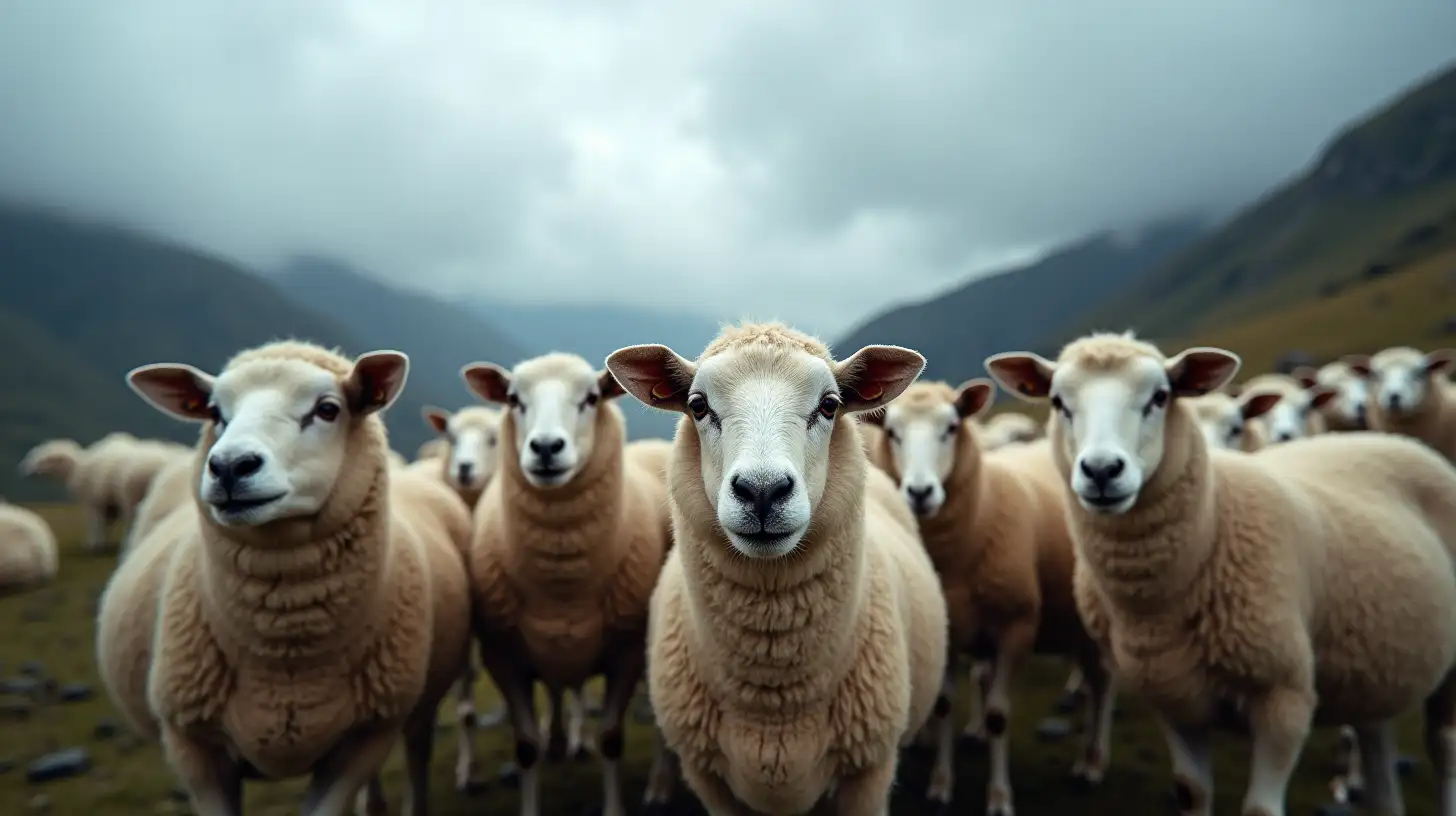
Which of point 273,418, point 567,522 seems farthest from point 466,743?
point 273,418

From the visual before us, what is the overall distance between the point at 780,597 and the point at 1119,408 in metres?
1.96

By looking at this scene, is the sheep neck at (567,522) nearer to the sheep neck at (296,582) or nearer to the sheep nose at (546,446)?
the sheep nose at (546,446)

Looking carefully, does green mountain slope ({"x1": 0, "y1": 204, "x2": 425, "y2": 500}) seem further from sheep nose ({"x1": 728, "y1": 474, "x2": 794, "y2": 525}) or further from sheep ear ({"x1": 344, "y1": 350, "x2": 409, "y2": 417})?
sheep nose ({"x1": 728, "y1": 474, "x2": 794, "y2": 525})

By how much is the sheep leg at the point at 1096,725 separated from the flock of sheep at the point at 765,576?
0.08ft

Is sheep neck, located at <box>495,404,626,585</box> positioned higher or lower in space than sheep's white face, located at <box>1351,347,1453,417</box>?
lower

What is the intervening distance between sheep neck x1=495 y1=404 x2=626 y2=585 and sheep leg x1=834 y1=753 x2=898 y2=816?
6.78 feet

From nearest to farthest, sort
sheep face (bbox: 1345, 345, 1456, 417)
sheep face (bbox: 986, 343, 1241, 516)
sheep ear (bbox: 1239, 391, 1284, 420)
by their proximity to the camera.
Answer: sheep face (bbox: 986, 343, 1241, 516) < sheep ear (bbox: 1239, 391, 1284, 420) < sheep face (bbox: 1345, 345, 1456, 417)

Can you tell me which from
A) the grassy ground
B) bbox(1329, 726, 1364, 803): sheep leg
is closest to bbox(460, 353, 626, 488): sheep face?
the grassy ground

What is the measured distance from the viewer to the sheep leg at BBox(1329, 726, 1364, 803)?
201 inches

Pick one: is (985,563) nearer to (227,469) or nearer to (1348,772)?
(1348,772)

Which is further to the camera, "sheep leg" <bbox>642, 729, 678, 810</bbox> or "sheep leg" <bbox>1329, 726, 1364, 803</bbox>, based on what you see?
"sheep leg" <bbox>642, 729, 678, 810</bbox>

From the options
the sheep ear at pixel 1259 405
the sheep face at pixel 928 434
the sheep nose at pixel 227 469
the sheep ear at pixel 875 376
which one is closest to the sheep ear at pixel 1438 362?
the sheep ear at pixel 1259 405

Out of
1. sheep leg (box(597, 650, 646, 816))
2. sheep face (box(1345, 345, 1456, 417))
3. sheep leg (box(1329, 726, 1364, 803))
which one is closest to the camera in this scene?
sheep leg (box(597, 650, 646, 816))

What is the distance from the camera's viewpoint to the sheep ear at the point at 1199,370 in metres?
3.73
